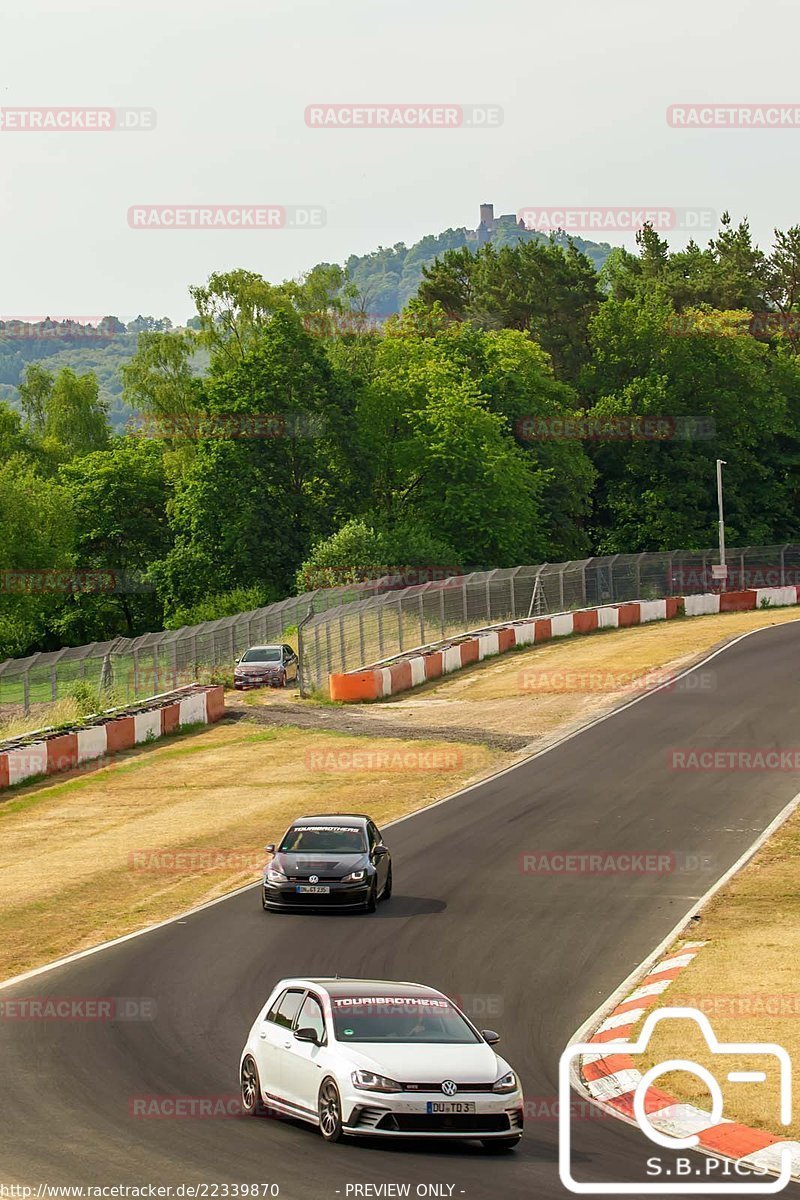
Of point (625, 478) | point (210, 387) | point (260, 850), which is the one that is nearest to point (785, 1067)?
point (260, 850)

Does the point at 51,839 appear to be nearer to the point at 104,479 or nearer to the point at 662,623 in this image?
the point at 662,623

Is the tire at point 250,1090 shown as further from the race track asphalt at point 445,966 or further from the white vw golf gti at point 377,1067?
the race track asphalt at point 445,966

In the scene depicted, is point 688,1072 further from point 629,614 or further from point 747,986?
point 629,614

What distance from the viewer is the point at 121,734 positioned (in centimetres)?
4391

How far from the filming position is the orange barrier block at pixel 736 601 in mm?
70562

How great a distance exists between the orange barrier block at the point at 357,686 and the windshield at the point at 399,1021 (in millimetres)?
37566

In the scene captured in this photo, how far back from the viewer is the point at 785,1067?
15.3m

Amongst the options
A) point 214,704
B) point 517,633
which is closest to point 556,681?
point 517,633

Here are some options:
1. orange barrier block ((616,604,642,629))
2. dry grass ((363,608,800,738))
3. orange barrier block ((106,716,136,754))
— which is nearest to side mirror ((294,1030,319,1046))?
dry grass ((363,608,800,738))

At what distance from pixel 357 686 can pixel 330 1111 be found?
39.1 meters

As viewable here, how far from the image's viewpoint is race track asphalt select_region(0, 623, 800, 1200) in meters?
12.6

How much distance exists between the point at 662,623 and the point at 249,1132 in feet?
179

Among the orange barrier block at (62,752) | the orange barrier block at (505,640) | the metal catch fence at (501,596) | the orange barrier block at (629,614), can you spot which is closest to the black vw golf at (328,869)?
the orange barrier block at (62,752)

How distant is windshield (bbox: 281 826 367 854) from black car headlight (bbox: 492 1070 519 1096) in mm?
11995
